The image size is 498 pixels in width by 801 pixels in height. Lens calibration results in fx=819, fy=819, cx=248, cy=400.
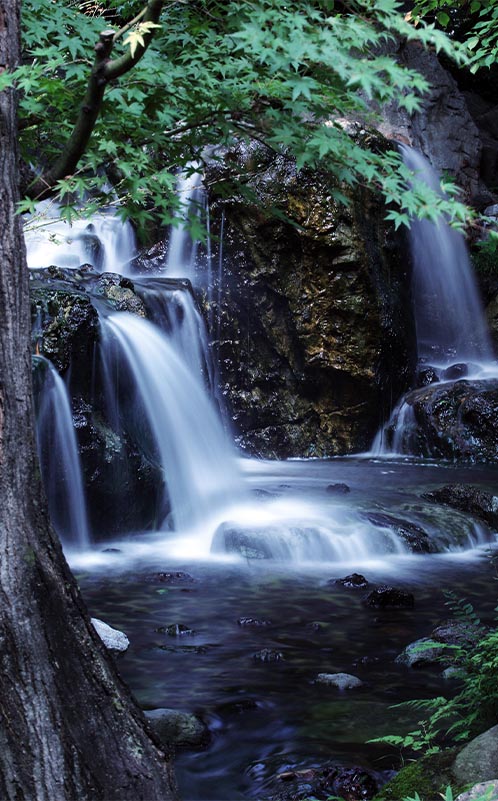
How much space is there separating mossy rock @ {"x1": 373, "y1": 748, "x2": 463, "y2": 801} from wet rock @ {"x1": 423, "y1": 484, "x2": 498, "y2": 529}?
678 cm

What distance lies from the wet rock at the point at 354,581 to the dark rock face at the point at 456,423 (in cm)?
666

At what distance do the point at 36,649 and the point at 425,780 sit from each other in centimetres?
167

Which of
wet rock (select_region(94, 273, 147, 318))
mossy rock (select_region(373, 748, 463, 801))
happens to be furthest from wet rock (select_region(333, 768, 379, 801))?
wet rock (select_region(94, 273, 147, 318))

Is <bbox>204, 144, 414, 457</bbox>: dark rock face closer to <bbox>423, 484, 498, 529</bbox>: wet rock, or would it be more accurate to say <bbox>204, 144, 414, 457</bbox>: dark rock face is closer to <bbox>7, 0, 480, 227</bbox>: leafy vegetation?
<bbox>423, 484, 498, 529</bbox>: wet rock

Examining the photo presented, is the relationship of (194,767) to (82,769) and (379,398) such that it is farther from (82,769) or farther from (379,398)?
(379,398)

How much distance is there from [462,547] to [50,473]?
476 centimetres

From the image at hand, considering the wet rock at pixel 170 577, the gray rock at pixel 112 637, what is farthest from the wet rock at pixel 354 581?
the gray rock at pixel 112 637

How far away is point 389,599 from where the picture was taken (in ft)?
23.9

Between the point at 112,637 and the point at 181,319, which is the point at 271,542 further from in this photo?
the point at 181,319

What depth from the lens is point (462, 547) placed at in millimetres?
9281

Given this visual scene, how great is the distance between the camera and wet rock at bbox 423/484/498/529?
1008 centimetres

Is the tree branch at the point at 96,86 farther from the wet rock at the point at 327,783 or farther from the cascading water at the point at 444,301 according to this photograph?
the cascading water at the point at 444,301

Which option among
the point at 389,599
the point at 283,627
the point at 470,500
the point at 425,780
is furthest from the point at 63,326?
the point at 425,780

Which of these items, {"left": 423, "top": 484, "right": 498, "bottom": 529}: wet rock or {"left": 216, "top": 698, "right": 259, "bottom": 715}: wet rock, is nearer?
{"left": 216, "top": 698, "right": 259, "bottom": 715}: wet rock
